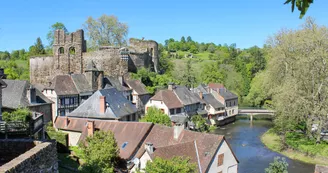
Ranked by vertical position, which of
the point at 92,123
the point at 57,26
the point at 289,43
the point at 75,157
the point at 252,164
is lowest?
the point at 252,164

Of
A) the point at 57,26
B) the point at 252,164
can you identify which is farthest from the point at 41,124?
the point at 57,26

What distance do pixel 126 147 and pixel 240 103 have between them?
180ft

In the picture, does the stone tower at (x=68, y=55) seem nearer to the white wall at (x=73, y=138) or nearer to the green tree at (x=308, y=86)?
the white wall at (x=73, y=138)

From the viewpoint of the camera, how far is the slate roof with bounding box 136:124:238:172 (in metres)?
21.5

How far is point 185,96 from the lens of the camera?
5159 cm

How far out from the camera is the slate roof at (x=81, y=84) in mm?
42934

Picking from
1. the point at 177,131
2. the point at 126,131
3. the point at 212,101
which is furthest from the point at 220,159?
the point at 212,101

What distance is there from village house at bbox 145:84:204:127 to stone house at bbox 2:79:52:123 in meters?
15.5

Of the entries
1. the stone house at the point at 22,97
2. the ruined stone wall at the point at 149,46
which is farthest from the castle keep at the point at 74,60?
the stone house at the point at 22,97

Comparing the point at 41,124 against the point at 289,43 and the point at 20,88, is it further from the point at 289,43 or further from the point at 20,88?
the point at 289,43

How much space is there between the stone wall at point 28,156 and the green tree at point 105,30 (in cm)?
5513

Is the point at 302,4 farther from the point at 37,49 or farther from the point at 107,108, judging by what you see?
the point at 37,49

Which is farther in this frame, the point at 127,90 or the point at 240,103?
the point at 240,103

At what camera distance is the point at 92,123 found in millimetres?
27375
